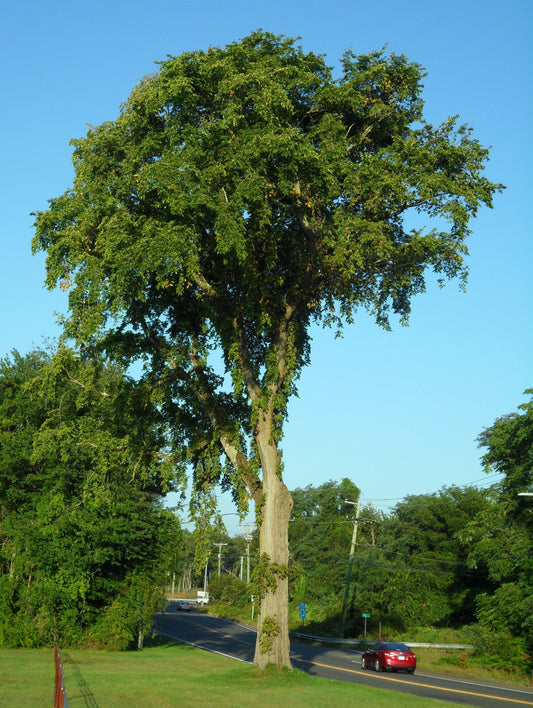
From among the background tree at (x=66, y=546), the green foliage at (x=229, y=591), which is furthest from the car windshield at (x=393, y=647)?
the green foliage at (x=229, y=591)

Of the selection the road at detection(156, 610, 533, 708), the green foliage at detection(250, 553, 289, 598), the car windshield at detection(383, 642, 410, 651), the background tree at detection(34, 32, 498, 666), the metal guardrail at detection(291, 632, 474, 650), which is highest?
the background tree at detection(34, 32, 498, 666)

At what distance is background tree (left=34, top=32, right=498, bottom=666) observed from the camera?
820 inches

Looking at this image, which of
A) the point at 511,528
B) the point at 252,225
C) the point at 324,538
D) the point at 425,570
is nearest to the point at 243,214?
the point at 252,225

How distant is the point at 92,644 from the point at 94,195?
2310 cm

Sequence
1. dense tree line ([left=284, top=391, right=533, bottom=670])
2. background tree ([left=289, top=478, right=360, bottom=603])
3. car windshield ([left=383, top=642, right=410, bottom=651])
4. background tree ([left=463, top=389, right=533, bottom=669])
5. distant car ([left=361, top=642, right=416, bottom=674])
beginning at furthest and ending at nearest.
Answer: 1. background tree ([left=289, top=478, right=360, bottom=603])
2. dense tree line ([left=284, top=391, right=533, bottom=670])
3. background tree ([left=463, top=389, right=533, bottom=669])
4. car windshield ([left=383, top=642, right=410, bottom=651])
5. distant car ([left=361, top=642, right=416, bottom=674])

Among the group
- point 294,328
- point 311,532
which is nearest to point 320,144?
point 294,328

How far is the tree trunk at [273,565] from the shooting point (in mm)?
21844

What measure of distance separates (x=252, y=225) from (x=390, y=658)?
812 inches

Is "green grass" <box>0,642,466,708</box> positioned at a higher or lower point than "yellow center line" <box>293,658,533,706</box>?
higher

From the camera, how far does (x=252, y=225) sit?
22.2m

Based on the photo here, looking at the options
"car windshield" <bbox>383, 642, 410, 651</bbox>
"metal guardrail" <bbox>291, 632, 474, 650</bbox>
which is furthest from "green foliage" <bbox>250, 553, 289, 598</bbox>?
"metal guardrail" <bbox>291, 632, 474, 650</bbox>

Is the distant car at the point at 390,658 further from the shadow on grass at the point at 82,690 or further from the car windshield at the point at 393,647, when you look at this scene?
the shadow on grass at the point at 82,690

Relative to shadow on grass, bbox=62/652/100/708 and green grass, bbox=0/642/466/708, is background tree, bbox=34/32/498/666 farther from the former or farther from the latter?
shadow on grass, bbox=62/652/100/708

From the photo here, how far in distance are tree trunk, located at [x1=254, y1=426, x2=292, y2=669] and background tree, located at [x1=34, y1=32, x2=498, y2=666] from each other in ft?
0.19
